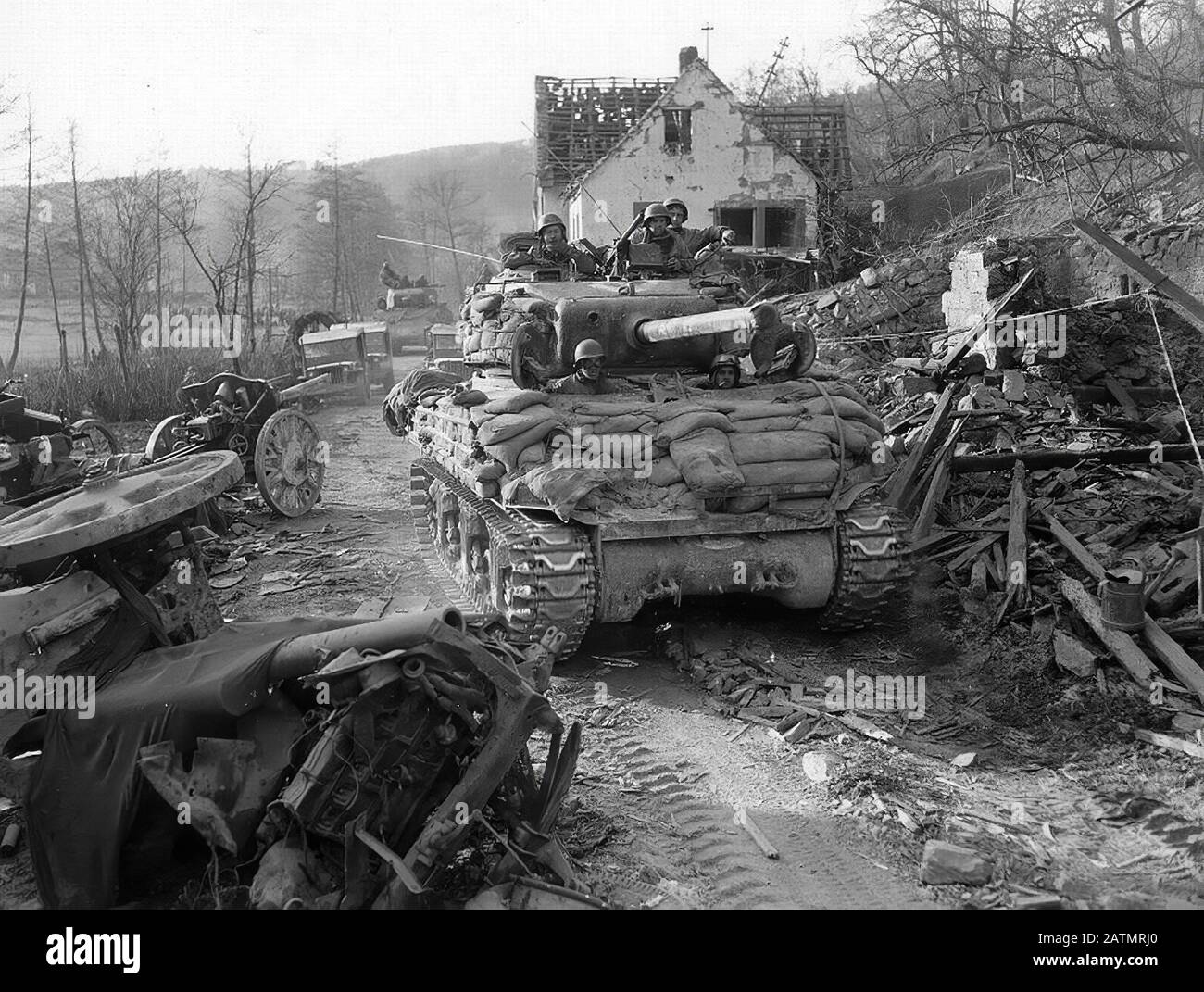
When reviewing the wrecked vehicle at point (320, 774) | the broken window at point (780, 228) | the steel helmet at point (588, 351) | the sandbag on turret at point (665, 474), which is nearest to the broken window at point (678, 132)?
the broken window at point (780, 228)

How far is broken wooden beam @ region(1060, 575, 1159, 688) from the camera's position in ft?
19.2

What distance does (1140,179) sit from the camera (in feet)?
45.3

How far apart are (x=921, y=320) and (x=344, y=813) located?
14438 mm

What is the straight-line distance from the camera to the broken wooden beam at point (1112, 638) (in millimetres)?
5852

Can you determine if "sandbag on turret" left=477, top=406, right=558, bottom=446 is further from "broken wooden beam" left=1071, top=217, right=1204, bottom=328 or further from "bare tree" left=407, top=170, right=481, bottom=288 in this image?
"bare tree" left=407, top=170, right=481, bottom=288

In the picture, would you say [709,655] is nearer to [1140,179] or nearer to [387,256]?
[1140,179]

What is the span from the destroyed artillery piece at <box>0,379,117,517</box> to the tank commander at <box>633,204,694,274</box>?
6.01 m

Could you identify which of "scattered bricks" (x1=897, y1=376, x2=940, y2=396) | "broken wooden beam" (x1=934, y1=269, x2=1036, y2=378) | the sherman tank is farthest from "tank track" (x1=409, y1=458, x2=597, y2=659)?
"broken wooden beam" (x1=934, y1=269, x2=1036, y2=378)

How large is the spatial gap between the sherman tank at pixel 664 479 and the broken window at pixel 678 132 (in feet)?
67.0

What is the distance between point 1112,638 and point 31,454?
991 cm

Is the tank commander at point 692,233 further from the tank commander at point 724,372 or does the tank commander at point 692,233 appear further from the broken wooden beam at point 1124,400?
the broken wooden beam at point 1124,400

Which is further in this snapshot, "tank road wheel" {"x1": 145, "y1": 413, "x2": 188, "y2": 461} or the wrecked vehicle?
"tank road wheel" {"x1": 145, "y1": 413, "x2": 188, "y2": 461}

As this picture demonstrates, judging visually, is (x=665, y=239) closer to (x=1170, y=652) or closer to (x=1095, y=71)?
(x=1170, y=652)

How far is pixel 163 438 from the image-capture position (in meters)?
11.5
